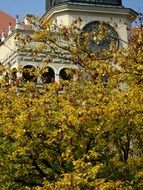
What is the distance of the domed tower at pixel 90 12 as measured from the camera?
34938mm

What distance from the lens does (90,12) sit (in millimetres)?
35156

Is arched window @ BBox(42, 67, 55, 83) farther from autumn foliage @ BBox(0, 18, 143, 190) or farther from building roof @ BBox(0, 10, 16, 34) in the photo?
building roof @ BBox(0, 10, 16, 34)

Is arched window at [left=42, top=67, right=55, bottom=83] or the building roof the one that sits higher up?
the building roof

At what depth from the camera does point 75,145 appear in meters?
14.5

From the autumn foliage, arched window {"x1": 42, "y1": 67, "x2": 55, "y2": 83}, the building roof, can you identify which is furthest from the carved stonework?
the autumn foliage

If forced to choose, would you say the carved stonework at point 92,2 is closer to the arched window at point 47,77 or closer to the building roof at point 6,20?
the arched window at point 47,77

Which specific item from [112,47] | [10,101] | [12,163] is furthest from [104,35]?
[12,163]

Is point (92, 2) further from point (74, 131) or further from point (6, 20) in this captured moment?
point (74, 131)

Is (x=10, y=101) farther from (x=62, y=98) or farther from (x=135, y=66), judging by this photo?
(x=135, y=66)

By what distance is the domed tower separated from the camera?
115ft

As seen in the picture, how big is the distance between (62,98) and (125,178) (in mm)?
2630

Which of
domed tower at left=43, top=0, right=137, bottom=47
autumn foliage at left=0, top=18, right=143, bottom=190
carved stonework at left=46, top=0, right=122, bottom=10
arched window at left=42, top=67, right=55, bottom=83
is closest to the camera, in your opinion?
autumn foliage at left=0, top=18, right=143, bottom=190

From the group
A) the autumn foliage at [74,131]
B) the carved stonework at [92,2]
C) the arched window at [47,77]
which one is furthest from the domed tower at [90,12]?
the autumn foliage at [74,131]

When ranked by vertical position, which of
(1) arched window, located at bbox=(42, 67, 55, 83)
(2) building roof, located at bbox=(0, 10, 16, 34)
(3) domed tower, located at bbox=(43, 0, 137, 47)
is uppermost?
(2) building roof, located at bbox=(0, 10, 16, 34)
